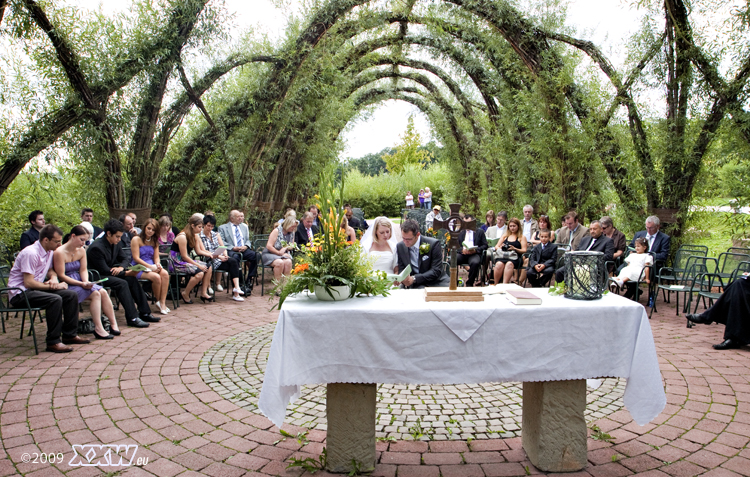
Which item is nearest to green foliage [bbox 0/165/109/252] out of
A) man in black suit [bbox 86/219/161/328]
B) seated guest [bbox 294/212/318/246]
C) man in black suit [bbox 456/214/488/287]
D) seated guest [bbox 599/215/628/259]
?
man in black suit [bbox 86/219/161/328]

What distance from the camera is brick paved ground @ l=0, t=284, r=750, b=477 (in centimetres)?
263

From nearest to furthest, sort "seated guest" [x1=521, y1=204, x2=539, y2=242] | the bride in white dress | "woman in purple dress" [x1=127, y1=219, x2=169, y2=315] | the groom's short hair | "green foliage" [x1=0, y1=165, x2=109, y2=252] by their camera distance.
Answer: the groom's short hair < the bride in white dress < "woman in purple dress" [x1=127, y1=219, x2=169, y2=315] < "green foliage" [x1=0, y1=165, x2=109, y2=252] < "seated guest" [x1=521, y1=204, x2=539, y2=242]

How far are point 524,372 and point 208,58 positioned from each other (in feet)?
24.5

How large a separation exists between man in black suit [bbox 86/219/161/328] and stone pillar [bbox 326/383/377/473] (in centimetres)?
375

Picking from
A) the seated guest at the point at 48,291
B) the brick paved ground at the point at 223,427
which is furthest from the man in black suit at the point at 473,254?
the seated guest at the point at 48,291

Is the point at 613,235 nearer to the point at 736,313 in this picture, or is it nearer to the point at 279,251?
the point at 736,313

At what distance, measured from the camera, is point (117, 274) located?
5.77 m

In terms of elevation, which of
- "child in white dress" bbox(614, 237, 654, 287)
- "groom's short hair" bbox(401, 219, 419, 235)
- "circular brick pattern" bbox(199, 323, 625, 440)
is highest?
"groom's short hair" bbox(401, 219, 419, 235)

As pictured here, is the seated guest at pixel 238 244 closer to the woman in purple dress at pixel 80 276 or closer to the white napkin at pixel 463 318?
the woman in purple dress at pixel 80 276

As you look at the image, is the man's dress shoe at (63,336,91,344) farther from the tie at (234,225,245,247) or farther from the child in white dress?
the child in white dress

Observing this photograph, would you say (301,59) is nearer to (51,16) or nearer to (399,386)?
(51,16)

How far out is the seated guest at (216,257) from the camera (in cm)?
718

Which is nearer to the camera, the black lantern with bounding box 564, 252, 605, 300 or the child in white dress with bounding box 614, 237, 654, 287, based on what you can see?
the black lantern with bounding box 564, 252, 605, 300

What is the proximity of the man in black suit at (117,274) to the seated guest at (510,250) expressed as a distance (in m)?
5.00
